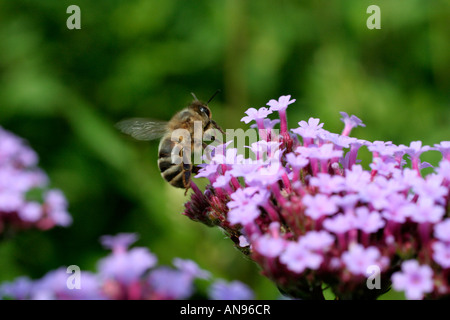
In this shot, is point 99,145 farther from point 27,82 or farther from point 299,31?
point 299,31

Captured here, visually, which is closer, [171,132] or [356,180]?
[356,180]

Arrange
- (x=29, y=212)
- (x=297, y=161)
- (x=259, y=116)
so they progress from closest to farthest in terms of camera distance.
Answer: (x=297, y=161) → (x=259, y=116) → (x=29, y=212)

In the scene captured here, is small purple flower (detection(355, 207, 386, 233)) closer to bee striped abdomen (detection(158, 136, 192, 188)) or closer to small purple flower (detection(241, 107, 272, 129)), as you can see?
small purple flower (detection(241, 107, 272, 129))

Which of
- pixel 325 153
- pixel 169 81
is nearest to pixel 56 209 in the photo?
pixel 169 81

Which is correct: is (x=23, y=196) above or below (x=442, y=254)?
above

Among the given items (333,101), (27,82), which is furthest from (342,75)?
(27,82)

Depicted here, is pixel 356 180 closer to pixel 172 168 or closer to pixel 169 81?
pixel 172 168

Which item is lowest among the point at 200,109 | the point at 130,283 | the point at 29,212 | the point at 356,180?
the point at 130,283

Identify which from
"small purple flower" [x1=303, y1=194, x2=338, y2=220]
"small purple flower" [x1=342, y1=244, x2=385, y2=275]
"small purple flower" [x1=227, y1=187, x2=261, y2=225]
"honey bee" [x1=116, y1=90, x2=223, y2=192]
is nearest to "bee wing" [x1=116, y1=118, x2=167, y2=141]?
"honey bee" [x1=116, y1=90, x2=223, y2=192]
